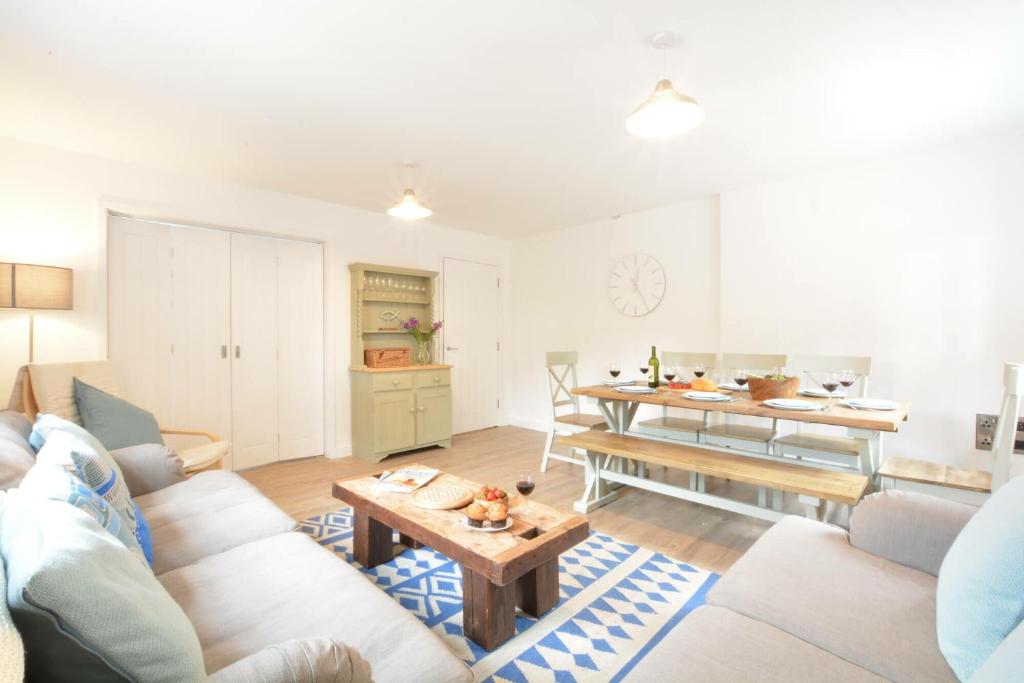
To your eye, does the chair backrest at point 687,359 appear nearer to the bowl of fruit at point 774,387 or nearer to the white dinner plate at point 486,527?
the bowl of fruit at point 774,387

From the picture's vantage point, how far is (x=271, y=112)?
271 cm

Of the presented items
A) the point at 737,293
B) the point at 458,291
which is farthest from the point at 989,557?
the point at 458,291

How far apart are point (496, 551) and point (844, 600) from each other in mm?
1068

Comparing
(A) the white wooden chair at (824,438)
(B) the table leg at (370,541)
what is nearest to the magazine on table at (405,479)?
(B) the table leg at (370,541)

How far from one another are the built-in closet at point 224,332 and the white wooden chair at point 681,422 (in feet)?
10.4

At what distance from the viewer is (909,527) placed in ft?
5.10

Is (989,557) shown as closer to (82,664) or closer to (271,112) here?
(82,664)

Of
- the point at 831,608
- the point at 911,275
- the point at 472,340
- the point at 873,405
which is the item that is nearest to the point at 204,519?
the point at 831,608

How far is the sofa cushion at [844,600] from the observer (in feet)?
3.74

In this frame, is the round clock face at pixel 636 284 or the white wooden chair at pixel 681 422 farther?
the round clock face at pixel 636 284

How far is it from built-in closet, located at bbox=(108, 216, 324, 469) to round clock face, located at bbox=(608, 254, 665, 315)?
307cm

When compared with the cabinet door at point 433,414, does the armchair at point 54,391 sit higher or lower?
higher

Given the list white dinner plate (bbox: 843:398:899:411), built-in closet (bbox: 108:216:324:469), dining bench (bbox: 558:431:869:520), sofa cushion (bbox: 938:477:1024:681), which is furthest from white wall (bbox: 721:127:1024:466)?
built-in closet (bbox: 108:216:324:469)

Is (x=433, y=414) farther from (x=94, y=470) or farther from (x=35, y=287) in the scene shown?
(x=94, y=470)
